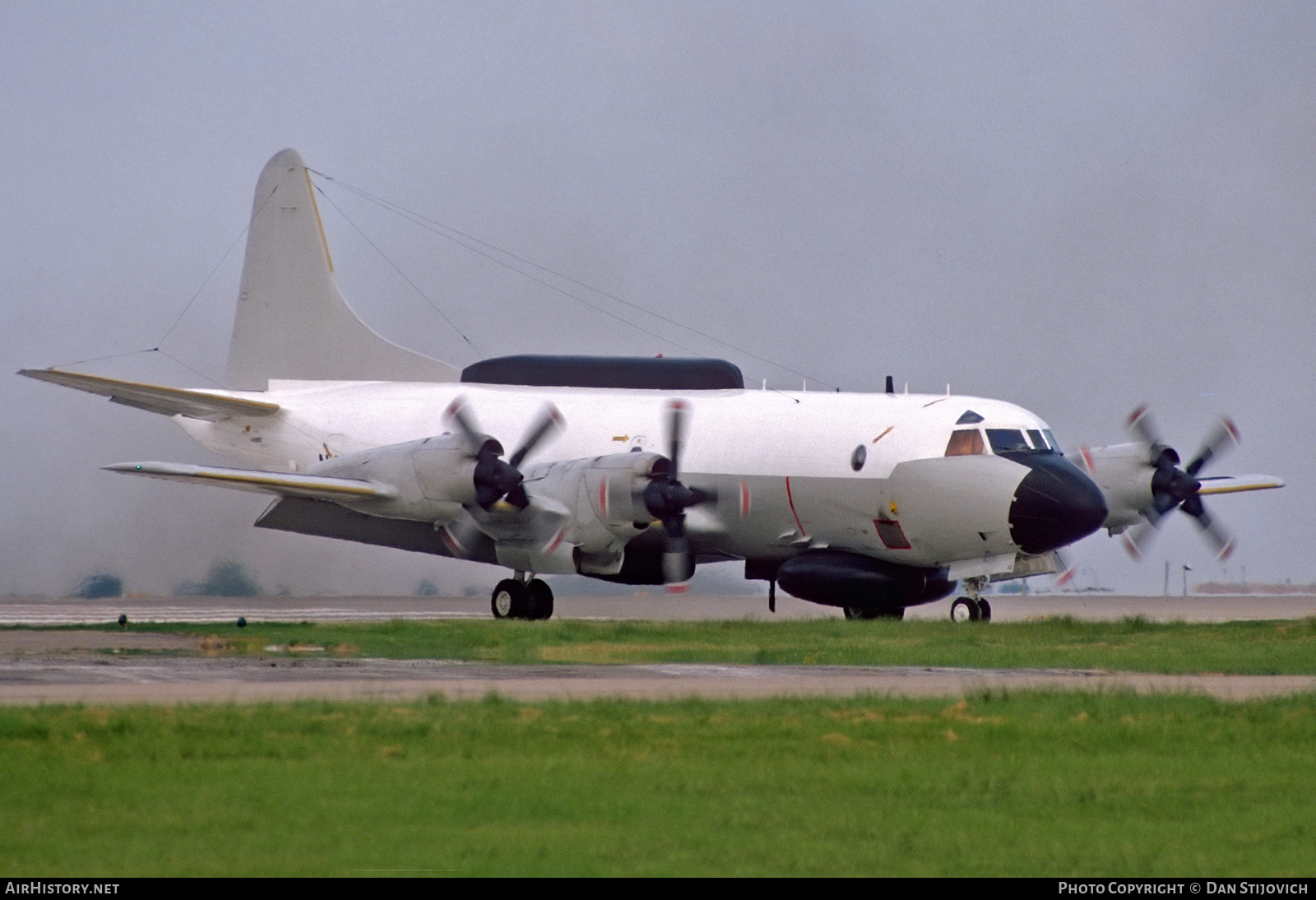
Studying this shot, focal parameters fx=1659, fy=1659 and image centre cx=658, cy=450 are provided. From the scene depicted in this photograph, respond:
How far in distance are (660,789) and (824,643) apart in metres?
15.1

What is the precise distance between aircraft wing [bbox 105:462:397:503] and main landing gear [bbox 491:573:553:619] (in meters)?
3.02

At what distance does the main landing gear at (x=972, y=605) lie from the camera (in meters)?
32.1

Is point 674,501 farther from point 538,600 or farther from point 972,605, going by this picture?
point 972,605

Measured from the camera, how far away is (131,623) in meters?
31.5

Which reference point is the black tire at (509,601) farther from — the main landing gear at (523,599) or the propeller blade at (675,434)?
the propeller blade at (675,434)

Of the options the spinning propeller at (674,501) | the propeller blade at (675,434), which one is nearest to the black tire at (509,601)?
the spinning propeller at (674,501)

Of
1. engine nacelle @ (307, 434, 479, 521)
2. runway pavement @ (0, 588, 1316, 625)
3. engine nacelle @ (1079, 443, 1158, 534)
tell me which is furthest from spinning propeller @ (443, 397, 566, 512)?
engine nacelle @ (1079, 443, 1158, 534)

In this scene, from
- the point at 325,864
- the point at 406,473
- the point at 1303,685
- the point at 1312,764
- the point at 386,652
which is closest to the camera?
the point at 325,864

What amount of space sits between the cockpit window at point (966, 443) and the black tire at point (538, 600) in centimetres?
858

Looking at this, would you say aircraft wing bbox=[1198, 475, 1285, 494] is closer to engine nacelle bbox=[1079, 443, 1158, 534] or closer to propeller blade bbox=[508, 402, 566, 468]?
engine nacelle bbox=[1079, 443, 1158, 534]

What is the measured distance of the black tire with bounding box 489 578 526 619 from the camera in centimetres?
3372

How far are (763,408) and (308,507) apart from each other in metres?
10.1

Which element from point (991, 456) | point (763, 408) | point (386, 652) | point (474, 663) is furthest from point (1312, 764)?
point (763, 408)
